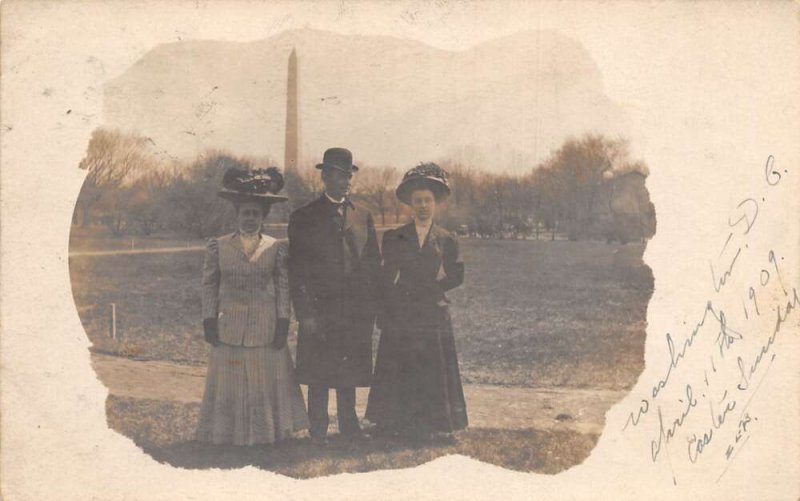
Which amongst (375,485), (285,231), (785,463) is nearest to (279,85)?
(285,231)

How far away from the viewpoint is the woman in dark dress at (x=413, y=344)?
4.14 metres

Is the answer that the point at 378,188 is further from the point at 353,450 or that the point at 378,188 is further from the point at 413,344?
the point at 353,450

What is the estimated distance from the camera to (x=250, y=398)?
402 cm

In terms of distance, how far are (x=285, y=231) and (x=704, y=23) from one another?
3.00 meters

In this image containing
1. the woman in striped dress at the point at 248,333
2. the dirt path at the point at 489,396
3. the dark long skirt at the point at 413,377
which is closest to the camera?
the woman in striped dress at the point at 248,333

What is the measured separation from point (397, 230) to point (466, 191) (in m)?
0.54

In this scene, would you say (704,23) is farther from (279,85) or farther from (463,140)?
(279,85)

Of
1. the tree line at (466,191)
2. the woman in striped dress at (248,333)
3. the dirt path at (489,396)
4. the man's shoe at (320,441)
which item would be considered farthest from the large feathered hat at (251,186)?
the man's shoe at (320,441)

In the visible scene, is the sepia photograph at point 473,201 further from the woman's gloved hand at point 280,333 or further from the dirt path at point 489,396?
the woman's gloved hand at point 280,333

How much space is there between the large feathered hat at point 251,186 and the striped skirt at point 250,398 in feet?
2.93

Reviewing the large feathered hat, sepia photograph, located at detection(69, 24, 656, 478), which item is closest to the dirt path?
sepia photograph, located at detection(69, 24, 656, 478)

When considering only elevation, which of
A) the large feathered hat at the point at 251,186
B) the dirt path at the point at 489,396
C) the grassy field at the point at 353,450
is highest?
the large feathered hat at the point at 251,186

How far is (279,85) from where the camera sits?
4430 mm

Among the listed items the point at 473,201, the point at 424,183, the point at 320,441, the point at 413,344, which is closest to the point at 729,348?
the point at 473,201
